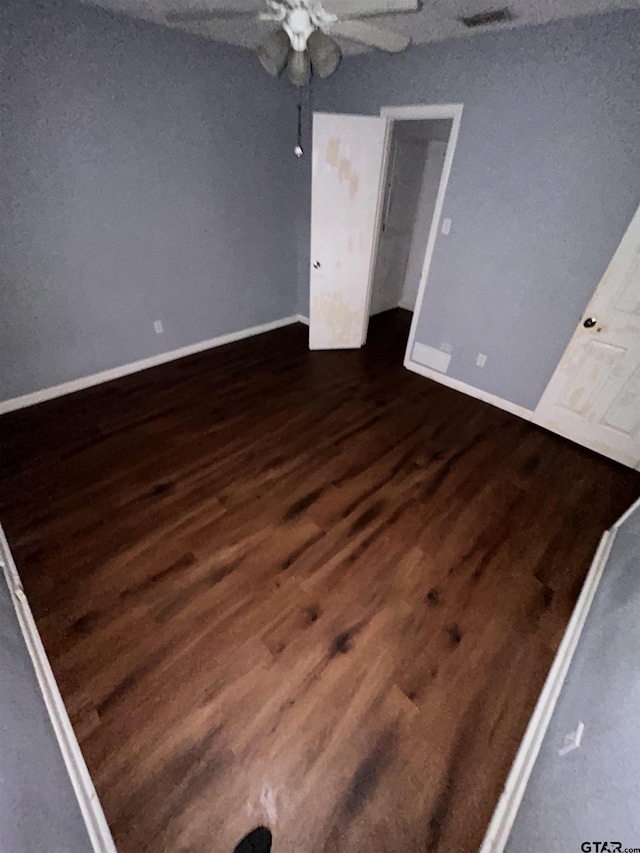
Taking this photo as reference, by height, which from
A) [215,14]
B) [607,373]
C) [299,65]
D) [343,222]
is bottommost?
[607,373]

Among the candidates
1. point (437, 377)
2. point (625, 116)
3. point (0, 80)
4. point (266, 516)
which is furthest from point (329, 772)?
point (0, 80)

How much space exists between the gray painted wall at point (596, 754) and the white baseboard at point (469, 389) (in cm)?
169

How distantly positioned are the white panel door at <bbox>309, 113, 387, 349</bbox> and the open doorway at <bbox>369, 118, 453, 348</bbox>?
0.44 metres

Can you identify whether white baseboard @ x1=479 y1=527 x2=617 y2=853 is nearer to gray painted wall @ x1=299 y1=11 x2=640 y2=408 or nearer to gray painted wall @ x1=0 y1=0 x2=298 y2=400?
gray painted wall @ x1=299 y1=11 x2=640 y2=408

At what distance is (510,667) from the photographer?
1450 mm

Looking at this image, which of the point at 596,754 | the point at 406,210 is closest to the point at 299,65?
the point at 596,754

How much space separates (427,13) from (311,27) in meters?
1.10

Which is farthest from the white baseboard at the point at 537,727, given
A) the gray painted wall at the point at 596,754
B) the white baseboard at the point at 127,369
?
the white baseboard at the point at 127,369

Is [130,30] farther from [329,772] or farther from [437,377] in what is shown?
[329,772]

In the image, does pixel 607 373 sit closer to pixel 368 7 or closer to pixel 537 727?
pixel 537 727

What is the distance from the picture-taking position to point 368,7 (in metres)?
1.32

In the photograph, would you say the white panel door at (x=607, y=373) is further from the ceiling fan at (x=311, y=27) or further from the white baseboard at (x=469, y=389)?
the ceiling fan at (x=311, y=27)

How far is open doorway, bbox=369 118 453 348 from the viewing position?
393cm

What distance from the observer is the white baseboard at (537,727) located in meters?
1.08
